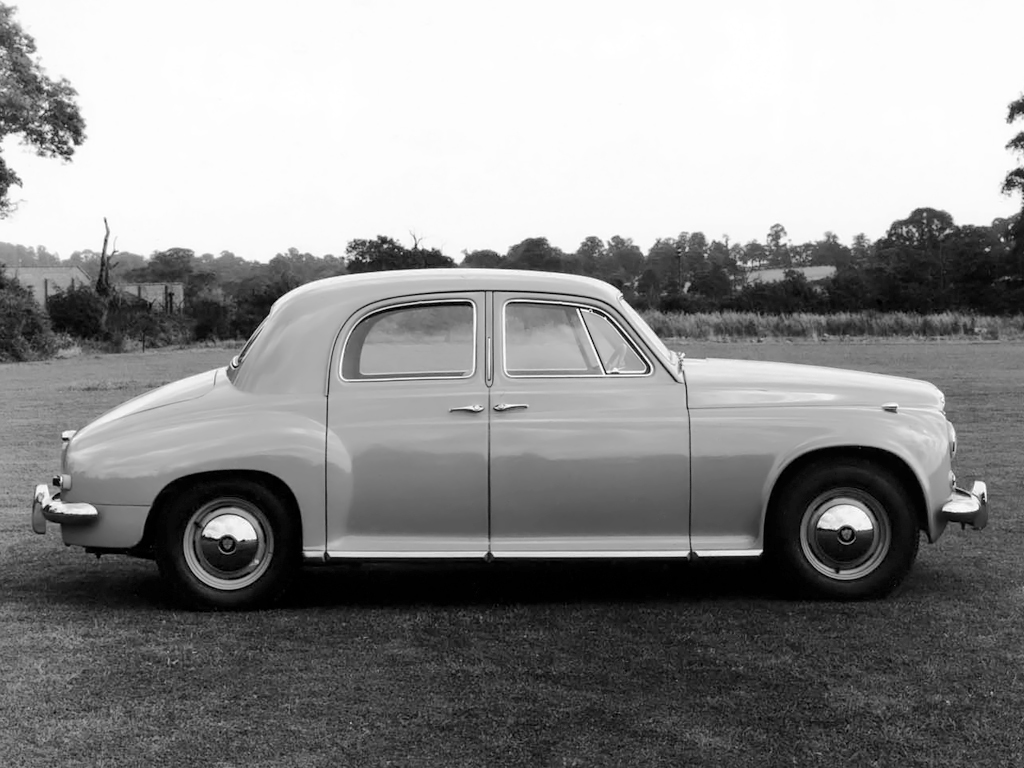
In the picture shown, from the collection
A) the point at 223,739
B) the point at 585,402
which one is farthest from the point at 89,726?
the point at 585,402

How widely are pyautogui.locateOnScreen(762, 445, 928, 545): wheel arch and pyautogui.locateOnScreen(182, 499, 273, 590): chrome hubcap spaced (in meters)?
2.50

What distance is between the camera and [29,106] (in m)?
47.2

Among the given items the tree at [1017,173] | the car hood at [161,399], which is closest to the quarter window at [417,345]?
the car hood at [161,399]

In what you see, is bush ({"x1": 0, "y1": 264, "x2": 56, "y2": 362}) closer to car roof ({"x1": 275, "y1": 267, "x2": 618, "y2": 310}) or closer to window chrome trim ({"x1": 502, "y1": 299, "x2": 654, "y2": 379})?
car roof ({"x1": 275, "y1": 267, "x2": 618, "y2": 310})

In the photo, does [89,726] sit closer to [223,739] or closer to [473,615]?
[223,739]

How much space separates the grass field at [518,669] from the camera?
14.1 ft

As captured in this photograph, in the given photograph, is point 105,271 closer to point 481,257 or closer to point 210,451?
point 481,257

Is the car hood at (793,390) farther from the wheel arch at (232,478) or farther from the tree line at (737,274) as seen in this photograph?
the tree line at (737,274)

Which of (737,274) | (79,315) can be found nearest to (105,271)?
(79,315)

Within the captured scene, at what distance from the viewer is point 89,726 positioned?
453cm

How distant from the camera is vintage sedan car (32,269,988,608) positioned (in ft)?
20.5

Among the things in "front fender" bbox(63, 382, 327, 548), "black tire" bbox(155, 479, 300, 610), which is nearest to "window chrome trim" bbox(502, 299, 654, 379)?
"front fender" bbox(63, 382, 327, 548)

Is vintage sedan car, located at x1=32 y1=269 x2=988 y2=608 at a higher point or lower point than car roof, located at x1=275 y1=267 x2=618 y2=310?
lower

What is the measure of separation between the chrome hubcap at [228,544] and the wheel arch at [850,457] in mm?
2504
